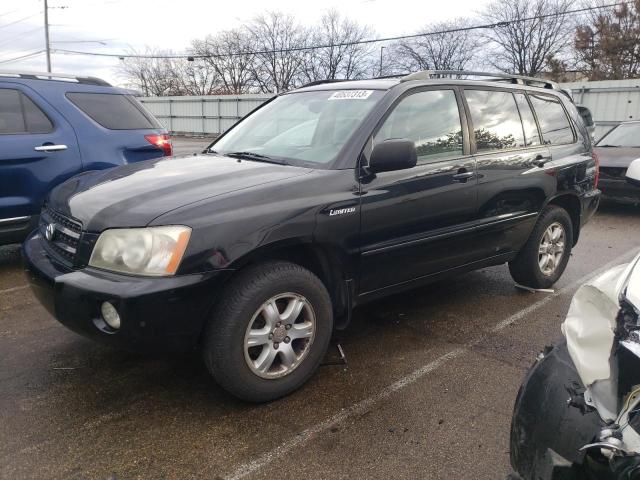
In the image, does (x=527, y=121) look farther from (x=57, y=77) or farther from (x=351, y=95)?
(x=57, y=77)

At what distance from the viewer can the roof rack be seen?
519 centimetres

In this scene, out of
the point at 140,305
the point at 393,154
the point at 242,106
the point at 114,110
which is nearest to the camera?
the point at 140,305

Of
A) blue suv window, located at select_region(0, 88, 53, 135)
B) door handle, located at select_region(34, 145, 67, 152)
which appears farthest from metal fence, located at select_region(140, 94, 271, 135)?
door handle, located at select_region(34, 145, 67, 152)

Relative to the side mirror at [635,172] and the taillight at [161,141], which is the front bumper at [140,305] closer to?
the side mirror at [635,172]

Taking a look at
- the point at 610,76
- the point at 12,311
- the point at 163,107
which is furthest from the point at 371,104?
the point at 610,76

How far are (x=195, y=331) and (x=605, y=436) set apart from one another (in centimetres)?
180

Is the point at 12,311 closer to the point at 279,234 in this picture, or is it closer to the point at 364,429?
the point at 279,234

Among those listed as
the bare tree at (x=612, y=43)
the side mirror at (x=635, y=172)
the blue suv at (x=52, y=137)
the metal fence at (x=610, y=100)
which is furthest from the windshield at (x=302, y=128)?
the bare tree at (x=612, y=43)

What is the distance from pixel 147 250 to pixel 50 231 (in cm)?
95

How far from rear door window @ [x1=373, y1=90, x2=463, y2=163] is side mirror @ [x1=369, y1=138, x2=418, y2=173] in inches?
9.4

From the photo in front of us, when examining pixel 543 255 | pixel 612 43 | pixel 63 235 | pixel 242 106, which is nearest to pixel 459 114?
pixel 543 255

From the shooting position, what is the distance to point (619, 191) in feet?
28.3

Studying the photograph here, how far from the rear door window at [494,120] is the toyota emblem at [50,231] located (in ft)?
9.62

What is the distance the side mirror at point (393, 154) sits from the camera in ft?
10.1
